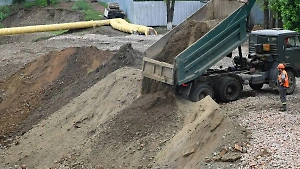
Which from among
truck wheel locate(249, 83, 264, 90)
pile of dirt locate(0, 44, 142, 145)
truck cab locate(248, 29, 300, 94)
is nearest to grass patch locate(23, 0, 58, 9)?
pile of dirt locate(0, 44, 142, 145)

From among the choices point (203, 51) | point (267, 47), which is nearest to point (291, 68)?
point (267, 47)

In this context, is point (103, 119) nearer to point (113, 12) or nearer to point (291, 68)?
point (291, 68)

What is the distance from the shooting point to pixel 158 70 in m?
15.9

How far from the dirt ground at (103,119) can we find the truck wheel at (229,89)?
0.36 metres

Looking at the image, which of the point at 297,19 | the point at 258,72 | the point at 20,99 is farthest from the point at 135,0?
the point at 258,72

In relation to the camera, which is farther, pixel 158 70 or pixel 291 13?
pixel 291 13

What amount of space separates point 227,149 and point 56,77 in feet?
37.7

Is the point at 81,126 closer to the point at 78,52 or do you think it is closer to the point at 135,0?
the point at 78,52

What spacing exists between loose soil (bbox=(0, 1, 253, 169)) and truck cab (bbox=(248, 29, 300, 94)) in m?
2.31

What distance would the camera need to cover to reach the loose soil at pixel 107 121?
1316 cm

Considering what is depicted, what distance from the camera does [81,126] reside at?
1642cm

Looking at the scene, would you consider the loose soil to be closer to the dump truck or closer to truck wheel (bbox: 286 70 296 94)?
the dump truck

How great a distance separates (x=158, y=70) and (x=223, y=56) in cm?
208

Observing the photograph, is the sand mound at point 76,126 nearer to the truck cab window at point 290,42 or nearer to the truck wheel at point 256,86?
the truck wheel at point 256,86
